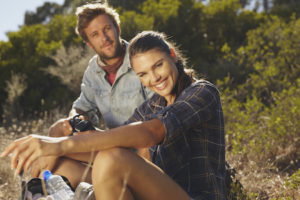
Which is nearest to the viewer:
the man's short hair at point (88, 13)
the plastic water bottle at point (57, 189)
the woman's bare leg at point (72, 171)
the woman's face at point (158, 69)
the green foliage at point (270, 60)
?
the plastic water bottle at point (57, 189)

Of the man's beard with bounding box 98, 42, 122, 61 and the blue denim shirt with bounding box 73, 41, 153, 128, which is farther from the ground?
the man's beard with bounding box 98, 42, 122, 61

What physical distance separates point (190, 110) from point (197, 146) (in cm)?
26

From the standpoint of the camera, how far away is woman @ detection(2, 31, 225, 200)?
1.72 metres

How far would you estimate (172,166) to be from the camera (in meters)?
2.05

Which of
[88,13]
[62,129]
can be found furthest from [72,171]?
[88,13]

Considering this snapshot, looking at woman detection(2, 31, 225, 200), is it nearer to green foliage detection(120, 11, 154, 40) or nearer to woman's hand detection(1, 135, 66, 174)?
woman's hand detection(1, 135, 66, 174)

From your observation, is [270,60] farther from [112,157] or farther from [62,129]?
[112,157]

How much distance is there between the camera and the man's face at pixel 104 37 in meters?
3.41

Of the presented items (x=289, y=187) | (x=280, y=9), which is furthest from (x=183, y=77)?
(x=280, y=9)

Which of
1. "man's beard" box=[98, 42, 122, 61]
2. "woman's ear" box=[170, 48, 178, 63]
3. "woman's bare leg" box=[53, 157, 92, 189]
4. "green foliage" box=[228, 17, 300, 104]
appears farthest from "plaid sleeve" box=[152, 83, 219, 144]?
"green foliage" box=[228, 17, 300, 104]

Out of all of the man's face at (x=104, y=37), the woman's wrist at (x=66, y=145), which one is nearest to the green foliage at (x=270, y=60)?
the man's face at (x=104, y=37)

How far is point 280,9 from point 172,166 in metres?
8.48

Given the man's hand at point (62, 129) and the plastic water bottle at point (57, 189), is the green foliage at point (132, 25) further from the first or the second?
the plastic water bottle at point (57, 189)

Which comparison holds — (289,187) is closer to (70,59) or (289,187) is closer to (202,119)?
(202,119)
